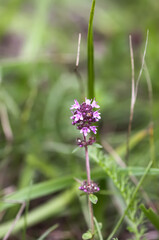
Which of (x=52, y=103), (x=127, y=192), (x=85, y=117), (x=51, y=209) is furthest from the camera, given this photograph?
(x=52, y=103)

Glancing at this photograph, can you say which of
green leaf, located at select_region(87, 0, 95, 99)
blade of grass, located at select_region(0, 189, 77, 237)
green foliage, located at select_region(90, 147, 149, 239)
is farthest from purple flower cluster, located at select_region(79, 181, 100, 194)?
blade of grass, located at select_region(0, 189, 77, 237)

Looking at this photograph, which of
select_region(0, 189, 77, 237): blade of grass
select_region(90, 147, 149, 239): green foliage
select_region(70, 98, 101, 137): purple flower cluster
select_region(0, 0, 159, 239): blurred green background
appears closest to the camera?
select_region(70, 98, 101, 137): purple flower cluster

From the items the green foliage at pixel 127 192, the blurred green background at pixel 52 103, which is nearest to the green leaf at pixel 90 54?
the green foliage at pixel 127 192

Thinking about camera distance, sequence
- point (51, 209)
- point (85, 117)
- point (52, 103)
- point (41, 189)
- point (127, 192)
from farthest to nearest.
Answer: point (52, 103) → point (51, 209) → point (41, 189) → point (127, 192) → point (85, 117)

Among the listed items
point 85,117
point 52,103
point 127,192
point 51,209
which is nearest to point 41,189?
point 51,209

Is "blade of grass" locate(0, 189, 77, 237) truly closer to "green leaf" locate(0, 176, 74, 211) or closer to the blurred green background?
the blurred green background

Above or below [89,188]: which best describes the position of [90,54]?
above

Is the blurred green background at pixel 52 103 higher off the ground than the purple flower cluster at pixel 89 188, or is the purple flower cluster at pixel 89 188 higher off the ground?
the blurred green background at pixel 52 103

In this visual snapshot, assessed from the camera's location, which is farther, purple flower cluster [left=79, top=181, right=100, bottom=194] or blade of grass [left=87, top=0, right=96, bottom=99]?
blade of grass [left=87, top=0, right=96, bottom=99]

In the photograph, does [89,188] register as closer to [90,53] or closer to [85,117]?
[85,117]

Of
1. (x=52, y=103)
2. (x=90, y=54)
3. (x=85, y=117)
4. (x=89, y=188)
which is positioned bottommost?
(x=89, y=188)

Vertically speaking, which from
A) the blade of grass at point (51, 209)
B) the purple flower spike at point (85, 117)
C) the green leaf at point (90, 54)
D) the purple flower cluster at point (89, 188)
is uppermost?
the green leaf at point (90, 54)

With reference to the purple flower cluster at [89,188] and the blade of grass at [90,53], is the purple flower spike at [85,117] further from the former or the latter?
the blade of grass at [90,53]
